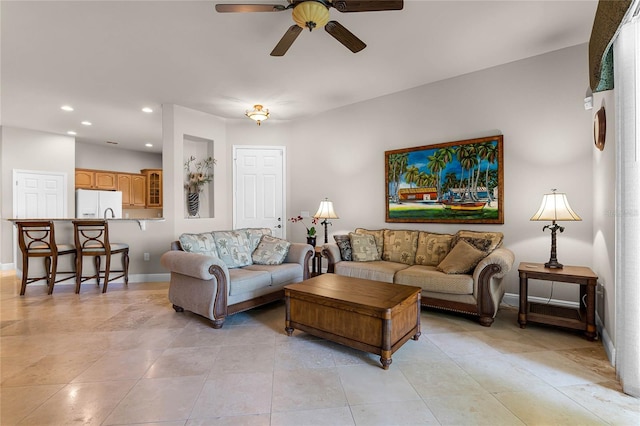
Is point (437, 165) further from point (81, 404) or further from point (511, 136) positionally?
point (81, 404)

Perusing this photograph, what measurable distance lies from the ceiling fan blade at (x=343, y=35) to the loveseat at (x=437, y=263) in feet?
7.57

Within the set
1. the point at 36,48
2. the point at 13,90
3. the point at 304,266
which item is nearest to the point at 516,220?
the point at 304,266

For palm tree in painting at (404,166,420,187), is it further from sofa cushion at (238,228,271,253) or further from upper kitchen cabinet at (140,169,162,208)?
upper kitchen cabinet at (140,169,162,208)

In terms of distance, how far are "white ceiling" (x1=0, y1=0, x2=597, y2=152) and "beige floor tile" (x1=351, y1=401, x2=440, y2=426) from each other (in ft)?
9.69

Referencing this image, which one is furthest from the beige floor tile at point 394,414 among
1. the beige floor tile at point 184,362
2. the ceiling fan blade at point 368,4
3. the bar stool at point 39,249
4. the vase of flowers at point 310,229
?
the bar stool at point 39,249

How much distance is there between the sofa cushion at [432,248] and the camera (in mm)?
3576

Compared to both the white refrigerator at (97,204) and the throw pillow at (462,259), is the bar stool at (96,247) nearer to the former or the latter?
the white refrigerator at (97,204)

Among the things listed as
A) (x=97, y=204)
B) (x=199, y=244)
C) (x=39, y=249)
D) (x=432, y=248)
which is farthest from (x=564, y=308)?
(x=97, y=204)

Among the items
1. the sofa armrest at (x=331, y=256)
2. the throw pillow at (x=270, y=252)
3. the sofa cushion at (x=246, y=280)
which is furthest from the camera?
the sofa armrest at (x=331, y=256)

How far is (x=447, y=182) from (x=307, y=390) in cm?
309

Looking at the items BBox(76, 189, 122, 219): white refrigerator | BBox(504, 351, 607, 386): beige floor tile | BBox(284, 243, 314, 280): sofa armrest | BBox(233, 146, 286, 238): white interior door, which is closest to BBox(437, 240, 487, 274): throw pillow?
BBox(504, 351, 607, 386): beige floor tile

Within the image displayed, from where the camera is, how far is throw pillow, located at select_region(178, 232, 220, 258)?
129 inches

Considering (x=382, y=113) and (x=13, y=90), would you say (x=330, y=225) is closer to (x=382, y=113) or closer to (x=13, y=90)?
(x=382, y=113)

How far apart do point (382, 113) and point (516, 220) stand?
92.9 inches
